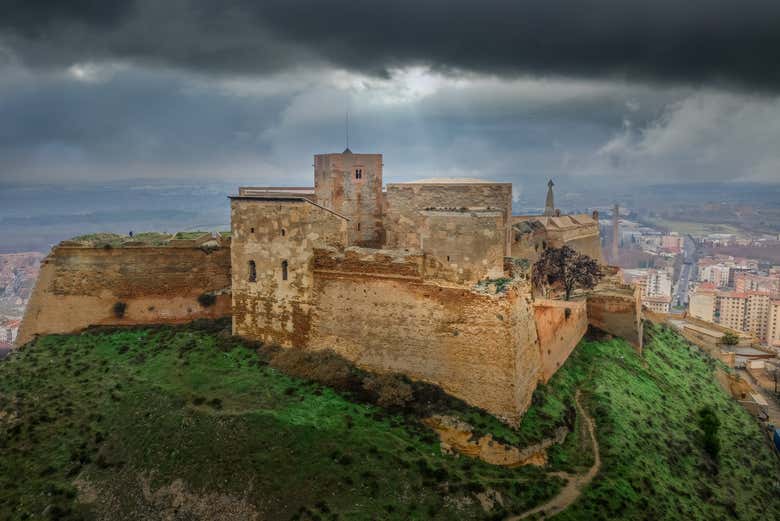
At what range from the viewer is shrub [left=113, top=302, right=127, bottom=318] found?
29.7 metres

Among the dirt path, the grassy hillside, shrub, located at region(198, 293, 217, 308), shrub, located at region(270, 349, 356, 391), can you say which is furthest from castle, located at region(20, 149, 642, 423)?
the dirt path

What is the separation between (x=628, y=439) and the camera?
24594 millimetres

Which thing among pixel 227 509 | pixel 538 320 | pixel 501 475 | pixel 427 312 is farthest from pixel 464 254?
pixel 227 509

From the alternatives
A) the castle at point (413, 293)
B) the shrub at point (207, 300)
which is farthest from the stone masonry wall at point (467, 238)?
the shrub at point (207, 300)

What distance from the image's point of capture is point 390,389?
2219 cm

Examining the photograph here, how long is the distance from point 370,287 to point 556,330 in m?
9.85

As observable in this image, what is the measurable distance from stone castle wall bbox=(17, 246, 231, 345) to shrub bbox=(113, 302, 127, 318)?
0.12 meters

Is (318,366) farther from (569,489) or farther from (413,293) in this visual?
(569,489)

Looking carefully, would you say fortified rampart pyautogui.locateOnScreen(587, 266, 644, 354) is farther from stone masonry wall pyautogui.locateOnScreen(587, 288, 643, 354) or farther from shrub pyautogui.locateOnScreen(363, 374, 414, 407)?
shrub pyautogui.locateOnScreen(363, 374, 414, 407)

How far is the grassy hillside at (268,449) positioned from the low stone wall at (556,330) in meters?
0.91

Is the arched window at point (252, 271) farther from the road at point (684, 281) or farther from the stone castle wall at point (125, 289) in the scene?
the road at point (684, 281)

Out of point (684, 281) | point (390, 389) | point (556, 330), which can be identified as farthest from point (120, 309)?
point (684, 281)

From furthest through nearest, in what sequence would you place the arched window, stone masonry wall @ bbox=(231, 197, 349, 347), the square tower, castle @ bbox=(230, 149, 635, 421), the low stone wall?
the square tower, the arched window, the low stone wall, stone masonry wall @ bbox=(231, 197, 349, 347), castle @ bbox=(230, 149, 635, 421)

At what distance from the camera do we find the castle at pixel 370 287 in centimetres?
2148
